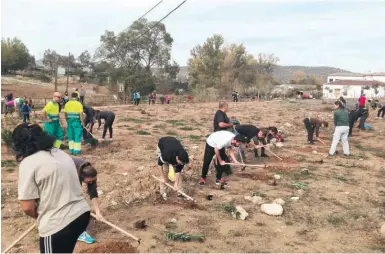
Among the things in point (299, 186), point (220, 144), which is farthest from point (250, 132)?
point (220, 144)

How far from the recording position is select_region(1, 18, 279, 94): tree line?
40594 mm

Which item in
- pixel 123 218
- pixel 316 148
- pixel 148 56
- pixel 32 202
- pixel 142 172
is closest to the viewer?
pixel 32 202

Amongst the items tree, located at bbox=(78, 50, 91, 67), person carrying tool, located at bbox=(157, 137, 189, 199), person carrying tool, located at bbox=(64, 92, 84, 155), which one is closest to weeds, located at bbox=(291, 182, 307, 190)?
person carrying tool, located at bbox=(157, 137, 189, 199)

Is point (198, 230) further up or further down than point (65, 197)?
further down

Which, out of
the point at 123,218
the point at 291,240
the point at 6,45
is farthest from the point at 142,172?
the point at 6,45

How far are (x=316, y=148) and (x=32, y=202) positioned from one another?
10.2 m

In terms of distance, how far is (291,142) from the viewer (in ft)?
41.7

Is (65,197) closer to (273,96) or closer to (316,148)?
(316,148)

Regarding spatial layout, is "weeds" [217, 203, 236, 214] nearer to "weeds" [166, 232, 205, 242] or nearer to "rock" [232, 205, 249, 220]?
"rock" [232, 205, 249, 220]

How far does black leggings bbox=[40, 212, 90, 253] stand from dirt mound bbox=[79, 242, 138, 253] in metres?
1.67

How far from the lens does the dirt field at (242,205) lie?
494 cm

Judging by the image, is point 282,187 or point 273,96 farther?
point 273,96

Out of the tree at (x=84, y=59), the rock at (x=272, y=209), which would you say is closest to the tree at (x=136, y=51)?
the tree at (x=84, y=59)

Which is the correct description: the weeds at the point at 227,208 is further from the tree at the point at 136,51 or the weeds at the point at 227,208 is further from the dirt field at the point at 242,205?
the tree at the point at 136,51
